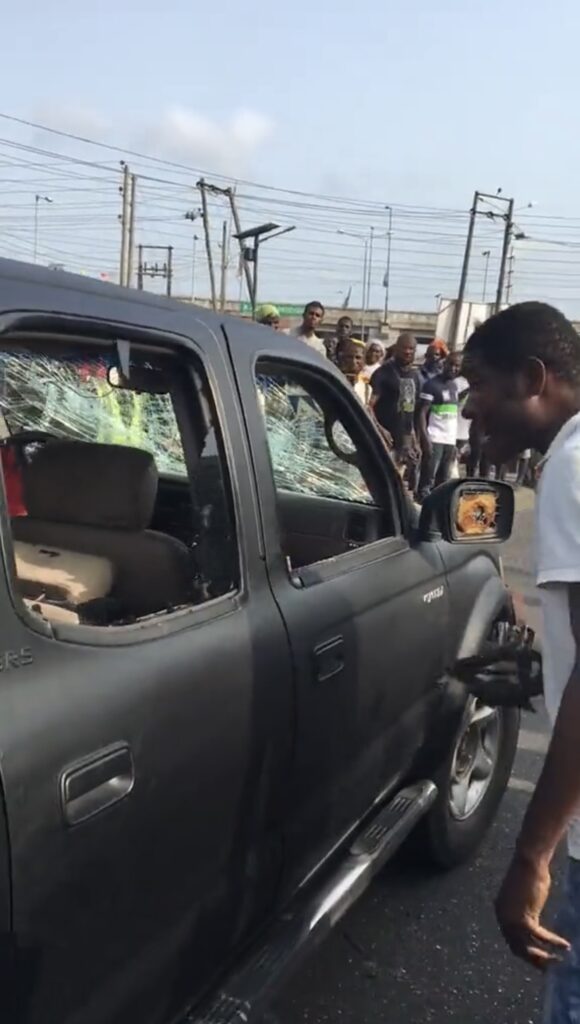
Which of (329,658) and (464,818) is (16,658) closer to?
(329,658)

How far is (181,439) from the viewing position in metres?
2.28

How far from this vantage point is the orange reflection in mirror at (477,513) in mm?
2757

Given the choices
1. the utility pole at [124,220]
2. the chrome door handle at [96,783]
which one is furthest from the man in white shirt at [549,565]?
the utility pole at [124,220]

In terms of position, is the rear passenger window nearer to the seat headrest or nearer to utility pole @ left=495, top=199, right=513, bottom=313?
the seat headrest

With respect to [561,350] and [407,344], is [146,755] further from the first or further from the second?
[407,344]

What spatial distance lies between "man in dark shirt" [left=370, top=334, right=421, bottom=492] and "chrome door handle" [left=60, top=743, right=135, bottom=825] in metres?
8.36

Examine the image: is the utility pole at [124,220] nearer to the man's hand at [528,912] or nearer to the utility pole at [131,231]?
the utility pole at [131,231]

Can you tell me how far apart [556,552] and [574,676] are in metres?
0.20

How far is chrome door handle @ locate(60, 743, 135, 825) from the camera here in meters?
1.47

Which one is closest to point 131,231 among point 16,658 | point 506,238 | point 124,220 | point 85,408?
point 124,220

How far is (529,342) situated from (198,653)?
0.84m

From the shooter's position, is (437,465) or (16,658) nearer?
(16,658)

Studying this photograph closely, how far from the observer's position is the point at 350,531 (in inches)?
→ 120

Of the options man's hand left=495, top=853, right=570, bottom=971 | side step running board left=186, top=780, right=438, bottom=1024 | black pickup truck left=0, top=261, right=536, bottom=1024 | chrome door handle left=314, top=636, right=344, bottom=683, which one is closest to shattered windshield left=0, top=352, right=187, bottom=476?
black pickup truck left=0, top=261, right=536, bottom=1024
